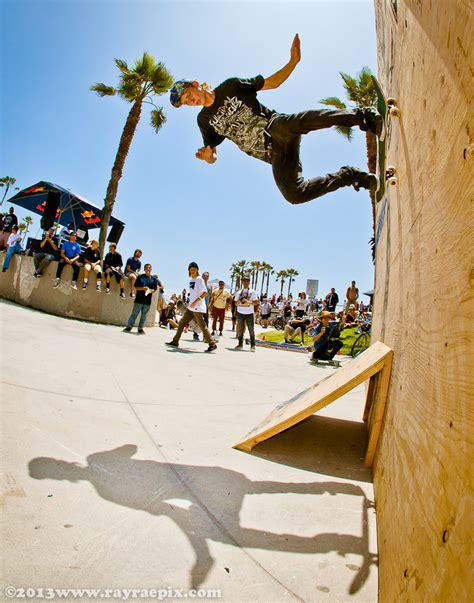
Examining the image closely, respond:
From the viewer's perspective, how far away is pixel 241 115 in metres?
3.42

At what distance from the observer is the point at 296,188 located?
332cm

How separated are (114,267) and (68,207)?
18.6ft

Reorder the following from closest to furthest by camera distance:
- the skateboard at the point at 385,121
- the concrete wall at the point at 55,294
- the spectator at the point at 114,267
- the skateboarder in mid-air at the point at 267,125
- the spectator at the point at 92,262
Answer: the skateboard at the point at 385,121 < the skateboarder in mid-air at the point at 267,125 < the concrete wall at the point at 55,294 < the spectator at the point at 92,262 < the spectator at the point at 114,267

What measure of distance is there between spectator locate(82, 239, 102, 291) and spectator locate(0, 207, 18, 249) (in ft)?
9.36

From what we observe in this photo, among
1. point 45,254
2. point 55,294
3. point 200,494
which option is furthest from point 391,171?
point 45,254

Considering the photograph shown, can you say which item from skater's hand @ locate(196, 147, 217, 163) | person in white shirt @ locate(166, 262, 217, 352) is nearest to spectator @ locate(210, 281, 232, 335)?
person in white shirt @ locate(166, 262, 217, 352)

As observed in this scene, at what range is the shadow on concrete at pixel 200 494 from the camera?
4.99 ft

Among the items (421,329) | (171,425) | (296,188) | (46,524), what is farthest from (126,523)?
(296,188)

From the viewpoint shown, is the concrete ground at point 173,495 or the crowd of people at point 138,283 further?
the crowd of people at point 138,283

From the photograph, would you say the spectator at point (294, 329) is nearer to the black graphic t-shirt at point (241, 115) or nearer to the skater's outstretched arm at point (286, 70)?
the black graphic t-shirt at point (241, 115)

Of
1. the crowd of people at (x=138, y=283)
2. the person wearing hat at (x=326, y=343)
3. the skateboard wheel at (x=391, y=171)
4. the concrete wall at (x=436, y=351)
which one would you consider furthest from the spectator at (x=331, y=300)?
the concrete wall at (x=436, y=351)

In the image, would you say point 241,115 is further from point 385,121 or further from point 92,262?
point 92,262

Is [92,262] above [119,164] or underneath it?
underneath

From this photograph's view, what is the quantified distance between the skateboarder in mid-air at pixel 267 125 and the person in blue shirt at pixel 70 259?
6940mm
